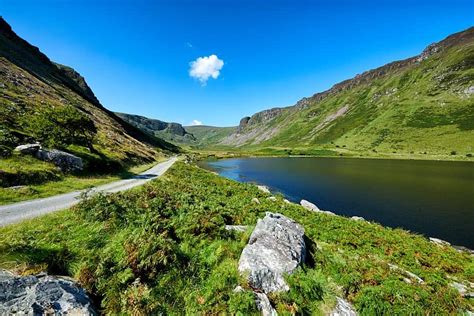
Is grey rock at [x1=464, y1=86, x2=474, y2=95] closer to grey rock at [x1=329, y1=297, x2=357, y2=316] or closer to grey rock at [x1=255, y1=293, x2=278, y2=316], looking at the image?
grey rock at [x1=329, y1=297, x2=357, y2=316]

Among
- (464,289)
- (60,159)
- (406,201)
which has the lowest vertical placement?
(406,201)

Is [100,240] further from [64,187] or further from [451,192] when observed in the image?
[451,192]

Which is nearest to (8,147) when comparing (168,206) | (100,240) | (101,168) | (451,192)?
(101,168)

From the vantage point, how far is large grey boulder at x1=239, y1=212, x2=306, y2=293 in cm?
928

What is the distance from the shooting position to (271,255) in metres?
10.4

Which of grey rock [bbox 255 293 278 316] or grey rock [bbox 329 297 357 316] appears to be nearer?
grey rock [bbox 255 293 278 316]

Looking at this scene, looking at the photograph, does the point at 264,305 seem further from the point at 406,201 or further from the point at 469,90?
the point at 469,90

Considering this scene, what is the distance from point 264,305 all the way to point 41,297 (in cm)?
677

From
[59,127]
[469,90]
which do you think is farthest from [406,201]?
[469,90]

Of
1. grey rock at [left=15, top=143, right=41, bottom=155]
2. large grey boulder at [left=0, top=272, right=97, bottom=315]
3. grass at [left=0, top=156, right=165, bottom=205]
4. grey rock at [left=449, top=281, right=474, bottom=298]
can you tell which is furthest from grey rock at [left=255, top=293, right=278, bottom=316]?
Result: grey rock at [left=15, top=143, right=41, bottom=155]

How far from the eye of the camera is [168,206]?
17.1m

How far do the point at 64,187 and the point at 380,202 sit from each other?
48.2 metres

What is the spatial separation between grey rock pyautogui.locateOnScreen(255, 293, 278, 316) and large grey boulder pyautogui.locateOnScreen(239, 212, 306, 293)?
660mm

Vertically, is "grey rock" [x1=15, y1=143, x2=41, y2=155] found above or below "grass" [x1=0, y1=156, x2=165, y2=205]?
above
